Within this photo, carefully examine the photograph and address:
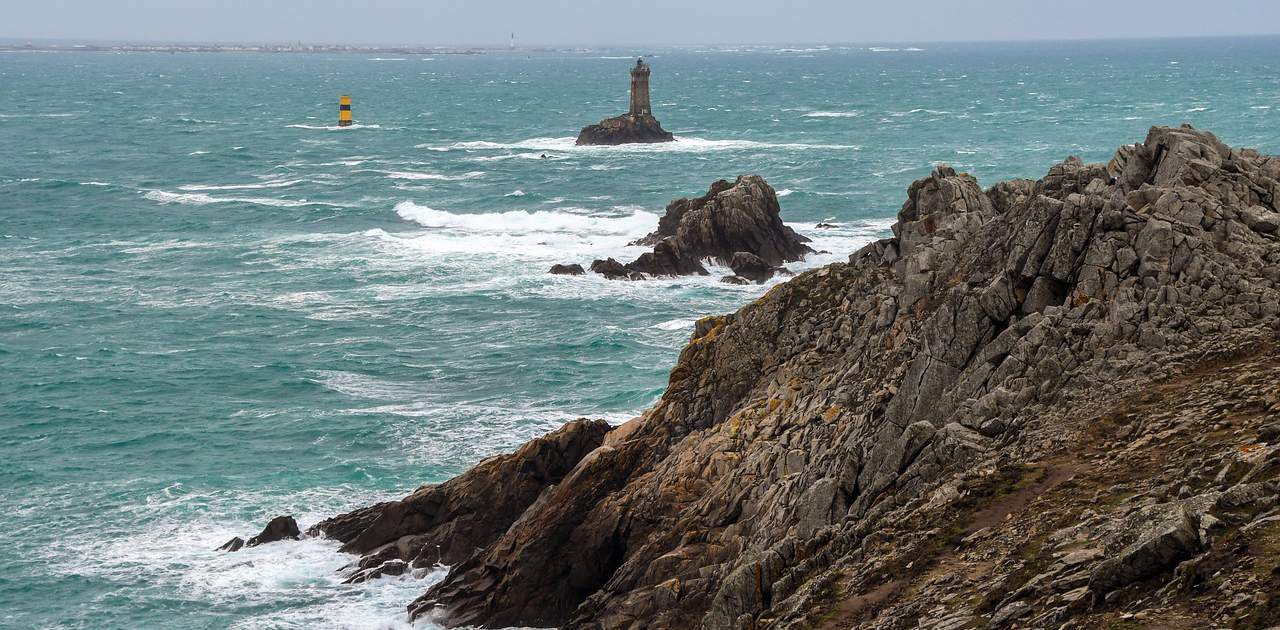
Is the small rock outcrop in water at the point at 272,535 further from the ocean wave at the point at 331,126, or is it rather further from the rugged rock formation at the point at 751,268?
the ocean wave at the point at 331,126

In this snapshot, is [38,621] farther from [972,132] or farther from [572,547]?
[972,132]

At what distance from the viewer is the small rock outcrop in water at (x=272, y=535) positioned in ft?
109

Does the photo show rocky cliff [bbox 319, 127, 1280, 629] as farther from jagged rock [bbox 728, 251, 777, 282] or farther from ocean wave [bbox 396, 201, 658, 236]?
ocean wave [bbox 396, 201, 658, 236]

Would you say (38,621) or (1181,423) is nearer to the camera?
(1181,423)

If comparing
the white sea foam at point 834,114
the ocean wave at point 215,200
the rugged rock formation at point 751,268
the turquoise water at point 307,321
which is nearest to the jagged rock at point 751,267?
the rugged rock formation at point 751,268

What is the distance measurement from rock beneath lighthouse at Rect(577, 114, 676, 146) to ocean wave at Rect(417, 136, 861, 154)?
1147 millimetres

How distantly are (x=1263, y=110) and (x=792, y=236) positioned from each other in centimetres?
9459

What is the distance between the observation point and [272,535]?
109 ft

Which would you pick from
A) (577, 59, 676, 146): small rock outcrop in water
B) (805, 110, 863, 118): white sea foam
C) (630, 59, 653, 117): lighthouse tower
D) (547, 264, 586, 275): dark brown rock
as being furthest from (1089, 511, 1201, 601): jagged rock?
(805, 110, 863, 118): white sea foam

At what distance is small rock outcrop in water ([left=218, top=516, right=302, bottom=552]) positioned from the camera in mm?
33188

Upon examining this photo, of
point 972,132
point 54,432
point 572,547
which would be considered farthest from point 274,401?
point 972,132

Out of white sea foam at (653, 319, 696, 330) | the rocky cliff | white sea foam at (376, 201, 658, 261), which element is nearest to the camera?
the rocky cliff

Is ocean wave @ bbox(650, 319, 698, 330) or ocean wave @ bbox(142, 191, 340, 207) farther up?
ocean wave @ bbox(650, 319, 698, 330)

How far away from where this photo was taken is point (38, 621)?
30.1m
